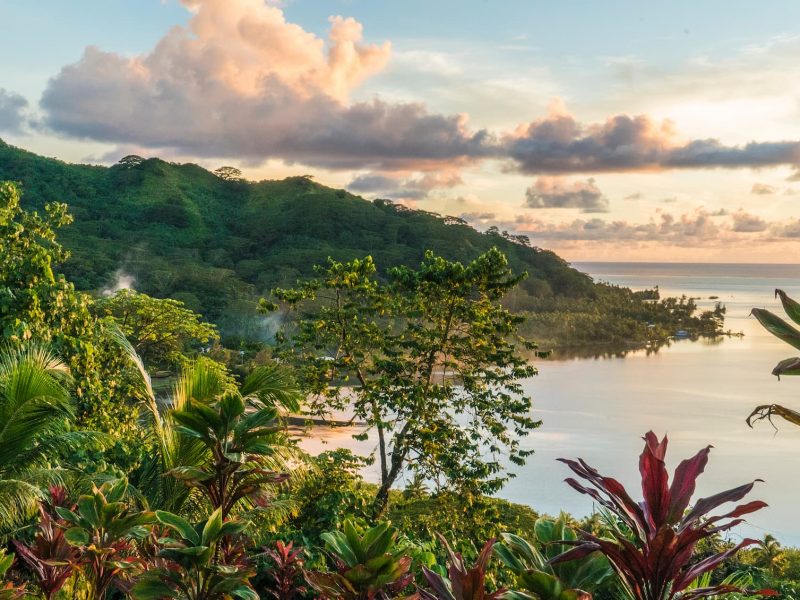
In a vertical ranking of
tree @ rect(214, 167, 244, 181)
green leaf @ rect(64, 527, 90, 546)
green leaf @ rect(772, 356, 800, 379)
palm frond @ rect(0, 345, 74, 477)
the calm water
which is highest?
tree @ rect(214, 167, 244, 181)

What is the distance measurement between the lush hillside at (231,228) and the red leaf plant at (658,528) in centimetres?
4827

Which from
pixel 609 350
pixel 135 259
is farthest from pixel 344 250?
pixel 609 350

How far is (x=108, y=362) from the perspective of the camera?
10570mm

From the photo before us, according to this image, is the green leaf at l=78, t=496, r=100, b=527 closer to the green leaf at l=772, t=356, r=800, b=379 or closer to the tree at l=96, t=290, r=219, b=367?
the green leaf at l=772, t=356, r=800, b=379

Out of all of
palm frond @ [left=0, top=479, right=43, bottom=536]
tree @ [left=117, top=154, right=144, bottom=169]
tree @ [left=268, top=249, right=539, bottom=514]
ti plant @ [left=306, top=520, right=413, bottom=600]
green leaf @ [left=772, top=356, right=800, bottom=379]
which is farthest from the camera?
tree @ [left=117, top=154, right=144, bottom=169]

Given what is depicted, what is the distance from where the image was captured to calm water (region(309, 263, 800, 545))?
19.9 metres

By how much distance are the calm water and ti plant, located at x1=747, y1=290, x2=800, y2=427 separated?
808 centimetres

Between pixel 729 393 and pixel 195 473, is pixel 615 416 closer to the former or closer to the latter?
pixel 729 393

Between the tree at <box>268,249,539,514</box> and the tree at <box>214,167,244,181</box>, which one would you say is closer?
the tree at <box>268,249,539,514</box>

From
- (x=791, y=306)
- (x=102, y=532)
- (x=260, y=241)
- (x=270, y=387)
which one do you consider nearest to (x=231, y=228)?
(x=260, y=241)

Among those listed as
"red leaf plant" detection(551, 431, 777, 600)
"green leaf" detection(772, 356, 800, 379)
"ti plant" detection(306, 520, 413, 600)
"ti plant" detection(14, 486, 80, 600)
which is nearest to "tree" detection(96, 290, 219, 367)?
"ti plant" detection(14, 486, 80, 600)

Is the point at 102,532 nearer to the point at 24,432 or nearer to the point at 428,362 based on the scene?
the point at 24,432

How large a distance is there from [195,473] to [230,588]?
339mm

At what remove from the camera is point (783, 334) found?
1.70 meters
